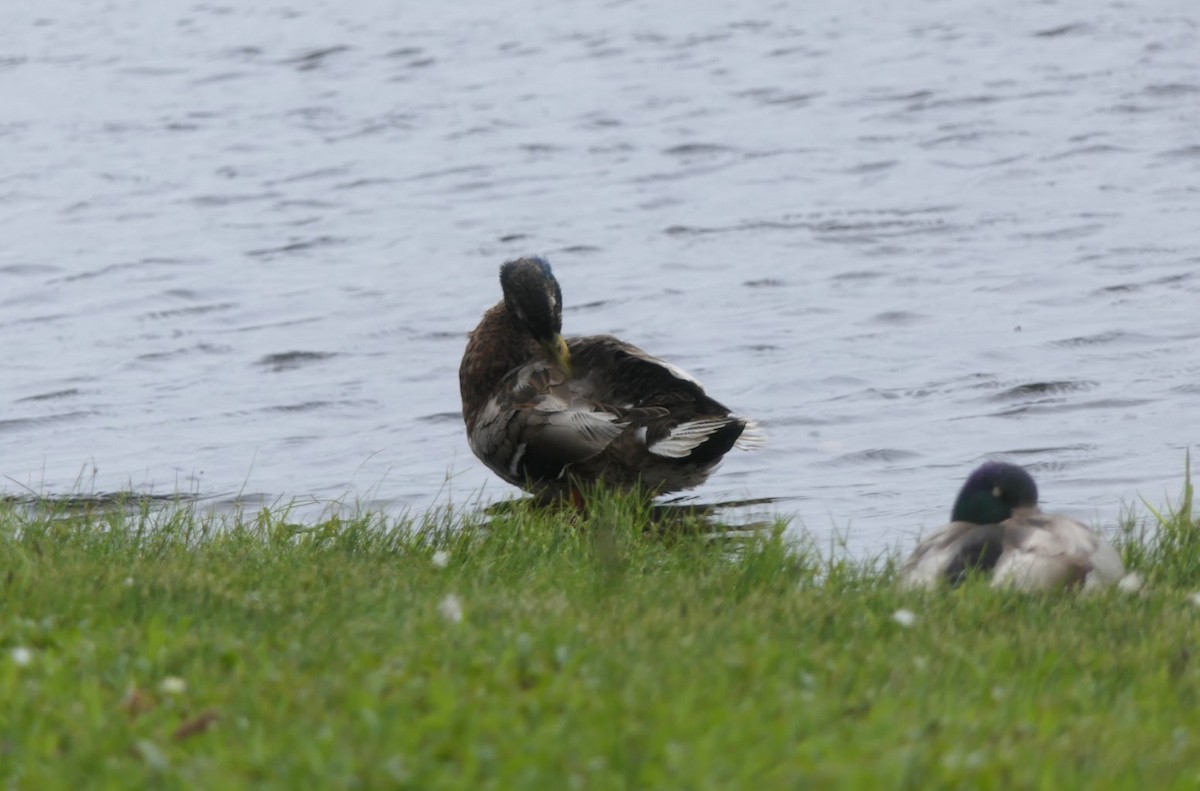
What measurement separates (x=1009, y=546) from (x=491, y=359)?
3.54 meters

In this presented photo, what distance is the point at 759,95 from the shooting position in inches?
829

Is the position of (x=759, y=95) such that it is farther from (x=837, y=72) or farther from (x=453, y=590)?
(x=453, y=590)

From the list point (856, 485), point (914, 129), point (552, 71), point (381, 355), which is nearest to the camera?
point (856, 485)

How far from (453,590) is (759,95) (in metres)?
15.8

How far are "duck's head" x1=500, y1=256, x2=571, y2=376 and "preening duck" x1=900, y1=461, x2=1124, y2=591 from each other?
274 centimetres

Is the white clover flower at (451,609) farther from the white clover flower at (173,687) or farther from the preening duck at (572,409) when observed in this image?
the preening duck at (572,409)

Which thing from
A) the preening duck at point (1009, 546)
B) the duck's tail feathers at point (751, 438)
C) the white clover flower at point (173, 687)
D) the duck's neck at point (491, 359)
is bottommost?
the duck's tail feathers at point (751, 438)

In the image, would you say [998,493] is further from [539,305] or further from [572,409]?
[539,305]

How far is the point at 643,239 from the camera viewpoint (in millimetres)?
15820

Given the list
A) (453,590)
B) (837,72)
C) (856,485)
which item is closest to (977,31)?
(837,72)

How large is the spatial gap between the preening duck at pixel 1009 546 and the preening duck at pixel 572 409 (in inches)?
80.2

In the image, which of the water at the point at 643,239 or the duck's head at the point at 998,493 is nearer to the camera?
the duck's head at the point at 998,493

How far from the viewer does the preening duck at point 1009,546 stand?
20.7 ft

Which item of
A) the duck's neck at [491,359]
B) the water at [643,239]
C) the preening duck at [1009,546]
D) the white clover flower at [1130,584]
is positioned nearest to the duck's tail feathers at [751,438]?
the water at [643,239]
